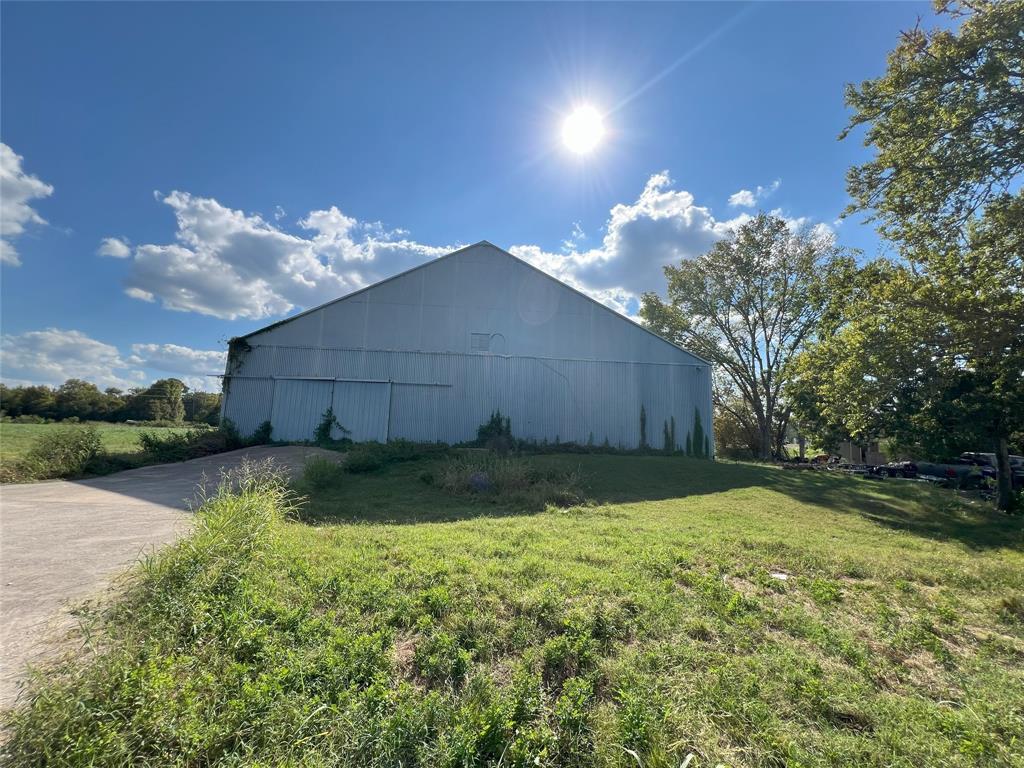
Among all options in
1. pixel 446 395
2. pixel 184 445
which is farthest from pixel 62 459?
pixel 446 395

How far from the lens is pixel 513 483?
10.6 metres

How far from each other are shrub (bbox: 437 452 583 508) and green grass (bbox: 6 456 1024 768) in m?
3.58

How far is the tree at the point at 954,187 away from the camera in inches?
328

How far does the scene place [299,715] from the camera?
245cm

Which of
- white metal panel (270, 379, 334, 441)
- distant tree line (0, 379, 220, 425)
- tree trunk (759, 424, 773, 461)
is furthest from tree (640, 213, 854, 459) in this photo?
distant tree line (0, 379, 220, 425)

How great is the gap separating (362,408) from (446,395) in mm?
3853

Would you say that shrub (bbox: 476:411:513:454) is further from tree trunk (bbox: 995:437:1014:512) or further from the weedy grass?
tree trunk (bbox: 995:437:1014:512)

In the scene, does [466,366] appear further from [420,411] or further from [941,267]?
[941,267]

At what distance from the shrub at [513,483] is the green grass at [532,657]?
358 cm

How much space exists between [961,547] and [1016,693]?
256 inches

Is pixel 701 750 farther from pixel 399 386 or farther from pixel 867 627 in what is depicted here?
pixel 399 386

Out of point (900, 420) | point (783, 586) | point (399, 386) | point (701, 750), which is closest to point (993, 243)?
point (900, 420)

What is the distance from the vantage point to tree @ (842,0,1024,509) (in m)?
8.32

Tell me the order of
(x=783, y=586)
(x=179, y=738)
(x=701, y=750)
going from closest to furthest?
Result: (x=179, y=738) → (x=701, y=750) → (x=783, y=586)
